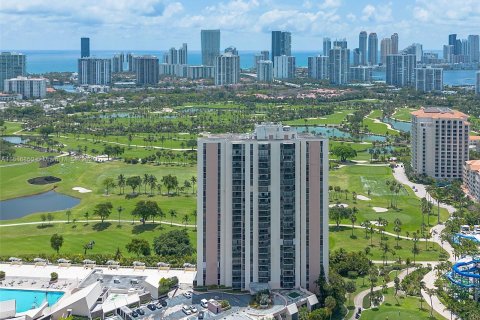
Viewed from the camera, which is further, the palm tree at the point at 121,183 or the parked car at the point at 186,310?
the palm tree at the point at 121,183

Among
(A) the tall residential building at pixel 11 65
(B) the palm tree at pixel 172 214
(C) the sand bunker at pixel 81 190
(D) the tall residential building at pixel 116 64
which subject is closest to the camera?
(B) the palm tree at pixel 172 214

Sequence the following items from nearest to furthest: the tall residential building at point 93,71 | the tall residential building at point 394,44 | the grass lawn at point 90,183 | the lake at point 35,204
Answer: the grass lawn at point 90,183 < the lake at point 35,204 < the tall residential building at point 93,71 < the tall residential building at point 394,44

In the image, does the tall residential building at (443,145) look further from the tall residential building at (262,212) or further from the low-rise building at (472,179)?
the tall residential building at (262,212)

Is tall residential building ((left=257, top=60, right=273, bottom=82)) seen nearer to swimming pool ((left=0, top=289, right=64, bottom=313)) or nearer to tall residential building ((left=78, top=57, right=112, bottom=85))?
tall residential building ((left=78, top=57, right=112, bottom=85))

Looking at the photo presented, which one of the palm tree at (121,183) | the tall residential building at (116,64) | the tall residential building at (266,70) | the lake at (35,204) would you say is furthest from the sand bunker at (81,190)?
the tall residential building at (116,64)

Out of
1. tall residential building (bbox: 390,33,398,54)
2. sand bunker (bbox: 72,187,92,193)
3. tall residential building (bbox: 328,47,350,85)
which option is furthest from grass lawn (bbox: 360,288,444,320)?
tall residential building (bbox: 390,33,398,54)

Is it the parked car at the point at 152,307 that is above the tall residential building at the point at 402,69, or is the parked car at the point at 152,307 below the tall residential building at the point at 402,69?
below

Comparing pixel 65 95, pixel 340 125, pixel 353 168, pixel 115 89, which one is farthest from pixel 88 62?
pixel 353 168
